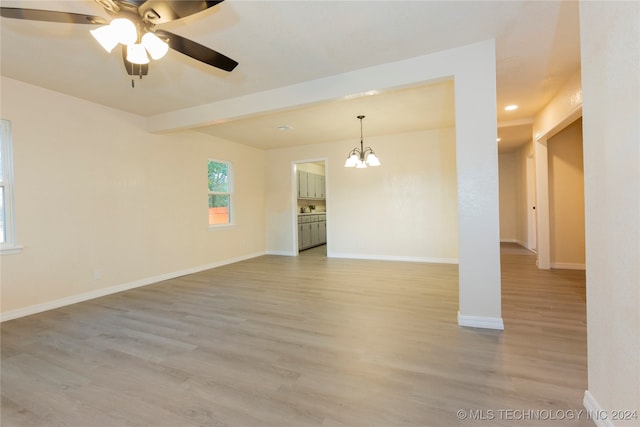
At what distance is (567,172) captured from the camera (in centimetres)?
466

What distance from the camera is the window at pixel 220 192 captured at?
5.59m

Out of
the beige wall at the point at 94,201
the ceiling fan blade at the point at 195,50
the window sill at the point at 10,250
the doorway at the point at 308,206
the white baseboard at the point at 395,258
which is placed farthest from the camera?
the doorway at the point at 308,206

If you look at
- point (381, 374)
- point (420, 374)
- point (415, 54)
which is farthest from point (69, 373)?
point (415, 54)

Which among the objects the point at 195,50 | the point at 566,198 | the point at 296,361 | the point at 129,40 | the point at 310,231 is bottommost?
the point at 296,361

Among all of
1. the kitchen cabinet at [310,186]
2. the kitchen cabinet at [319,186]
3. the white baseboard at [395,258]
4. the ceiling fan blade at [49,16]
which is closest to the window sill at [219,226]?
the kitchen cabinet at [310,186]

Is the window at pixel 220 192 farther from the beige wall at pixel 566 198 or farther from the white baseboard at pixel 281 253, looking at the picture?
the beige wall at pixel 566 198

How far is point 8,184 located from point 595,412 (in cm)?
526

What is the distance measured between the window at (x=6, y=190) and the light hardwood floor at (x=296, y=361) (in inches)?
35.7

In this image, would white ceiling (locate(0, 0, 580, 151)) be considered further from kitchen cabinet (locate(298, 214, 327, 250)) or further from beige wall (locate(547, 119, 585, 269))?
kitchen cabinet (locate(298, 214, 327, 250))

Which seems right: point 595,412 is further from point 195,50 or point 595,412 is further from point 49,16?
point 49,16

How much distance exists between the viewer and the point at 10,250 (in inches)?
116

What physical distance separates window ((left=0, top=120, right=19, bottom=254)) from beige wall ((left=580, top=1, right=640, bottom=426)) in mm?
5019

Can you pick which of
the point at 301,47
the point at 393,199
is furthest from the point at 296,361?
the point at 393,199

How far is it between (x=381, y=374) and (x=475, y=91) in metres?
2.50
